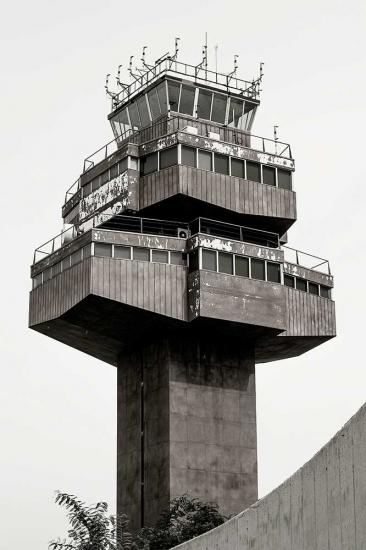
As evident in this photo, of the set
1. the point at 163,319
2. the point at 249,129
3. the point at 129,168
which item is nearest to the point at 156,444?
the point at 163,319

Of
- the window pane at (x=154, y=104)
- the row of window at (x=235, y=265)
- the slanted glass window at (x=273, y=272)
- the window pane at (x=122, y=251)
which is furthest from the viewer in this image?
the window pane at (x=154, y=104)

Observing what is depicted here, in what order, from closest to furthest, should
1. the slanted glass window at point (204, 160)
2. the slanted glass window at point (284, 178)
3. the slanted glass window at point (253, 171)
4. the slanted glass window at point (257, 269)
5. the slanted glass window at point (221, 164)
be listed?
the slanted glass window at point (257, 269), the slanted glass window at point (204, 160), the slanted glass window at point (221, 164), the slanted glass window at point (253, 171), the slanted glass window at point (284, 178)

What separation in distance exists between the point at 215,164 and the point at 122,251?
26.7 ft

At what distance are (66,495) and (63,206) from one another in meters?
33.2

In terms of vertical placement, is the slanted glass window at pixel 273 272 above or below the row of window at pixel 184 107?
below

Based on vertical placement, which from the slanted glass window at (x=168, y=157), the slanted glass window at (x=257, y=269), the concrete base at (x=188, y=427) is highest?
the slanted glass window at (x=168, y=157)

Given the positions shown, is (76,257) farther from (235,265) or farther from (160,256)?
(235,265)

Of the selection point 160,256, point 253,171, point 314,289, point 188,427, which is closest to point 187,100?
point 253,171

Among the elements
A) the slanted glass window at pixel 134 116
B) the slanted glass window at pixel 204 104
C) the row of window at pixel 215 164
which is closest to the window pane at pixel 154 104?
the slanted glass window at pixel 134 116

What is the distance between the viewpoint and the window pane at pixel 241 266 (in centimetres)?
6581

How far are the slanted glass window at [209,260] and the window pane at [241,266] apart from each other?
1358 millimetres

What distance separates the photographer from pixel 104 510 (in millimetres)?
44469

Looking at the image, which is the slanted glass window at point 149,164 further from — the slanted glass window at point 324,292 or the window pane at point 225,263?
the slanted glass window at point 324,292

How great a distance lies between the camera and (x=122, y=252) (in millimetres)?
64500
